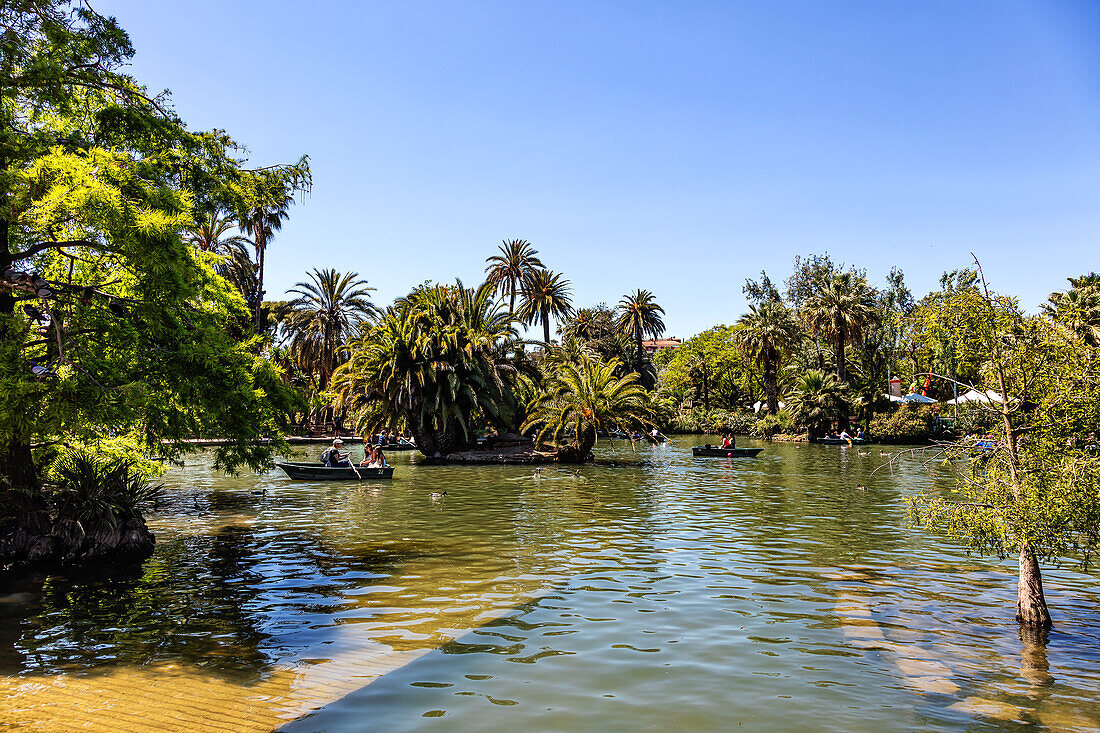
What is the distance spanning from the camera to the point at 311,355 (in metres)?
61.9

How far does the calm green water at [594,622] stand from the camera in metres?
A: 7.57

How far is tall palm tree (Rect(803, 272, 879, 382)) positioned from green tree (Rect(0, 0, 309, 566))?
5550cm

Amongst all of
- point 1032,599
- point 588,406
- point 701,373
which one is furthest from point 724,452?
point 701,373

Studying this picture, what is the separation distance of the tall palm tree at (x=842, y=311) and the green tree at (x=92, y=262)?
55498 millimetres

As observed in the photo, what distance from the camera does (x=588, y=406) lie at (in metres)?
36.6

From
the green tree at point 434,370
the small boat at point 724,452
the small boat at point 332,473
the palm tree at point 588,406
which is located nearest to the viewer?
the small boat at point 332,473

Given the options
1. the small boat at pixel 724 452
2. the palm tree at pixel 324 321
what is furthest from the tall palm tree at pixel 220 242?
the small boat at pixel 724 452

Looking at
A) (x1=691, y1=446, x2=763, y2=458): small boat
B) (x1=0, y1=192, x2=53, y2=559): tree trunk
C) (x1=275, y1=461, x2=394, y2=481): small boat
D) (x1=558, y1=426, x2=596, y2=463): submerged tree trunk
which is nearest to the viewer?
(x1=0, y1=192, x2=53, y2=559): tree trunk

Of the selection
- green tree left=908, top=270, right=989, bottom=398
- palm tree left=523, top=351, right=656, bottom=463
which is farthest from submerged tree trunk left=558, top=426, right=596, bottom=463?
green tree left=908, top=270, right=989, bottom=398

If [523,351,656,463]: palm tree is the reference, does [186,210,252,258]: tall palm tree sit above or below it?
above

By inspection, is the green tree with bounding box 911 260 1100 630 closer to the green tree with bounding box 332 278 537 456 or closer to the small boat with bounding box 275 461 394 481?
the small boat with bounding box 275 461 394 481

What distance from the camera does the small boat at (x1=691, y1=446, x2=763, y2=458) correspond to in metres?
42.7

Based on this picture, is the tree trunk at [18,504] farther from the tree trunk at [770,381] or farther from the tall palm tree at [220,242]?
the tree trunk at [770,381]

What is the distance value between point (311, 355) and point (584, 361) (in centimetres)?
3390
